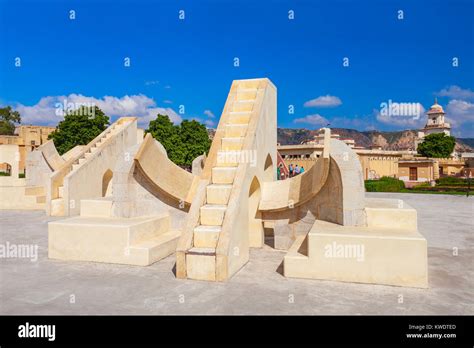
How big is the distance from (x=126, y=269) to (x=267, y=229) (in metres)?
5.08

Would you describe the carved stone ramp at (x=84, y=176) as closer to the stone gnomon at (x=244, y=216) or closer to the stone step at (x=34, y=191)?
the stone step at (x=34, y=191)

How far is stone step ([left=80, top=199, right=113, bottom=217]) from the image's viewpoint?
900 centimetres

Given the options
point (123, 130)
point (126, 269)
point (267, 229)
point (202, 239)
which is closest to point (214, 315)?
point (202, 239)

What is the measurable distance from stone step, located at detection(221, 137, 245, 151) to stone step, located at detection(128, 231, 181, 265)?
8.03ft

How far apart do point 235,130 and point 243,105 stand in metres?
1.06

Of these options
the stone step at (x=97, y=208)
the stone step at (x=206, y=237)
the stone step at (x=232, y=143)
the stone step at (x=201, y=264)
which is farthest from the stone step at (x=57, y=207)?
the stone step at (x=201, y=264)

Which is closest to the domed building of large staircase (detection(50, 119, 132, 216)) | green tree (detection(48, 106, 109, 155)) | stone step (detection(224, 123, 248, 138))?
green tree (detection(48, 106, 109, 155))

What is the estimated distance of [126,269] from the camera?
23.4 feet

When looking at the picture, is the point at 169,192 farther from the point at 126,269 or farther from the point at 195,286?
the point at 195,286

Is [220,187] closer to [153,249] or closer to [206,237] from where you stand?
[206,237]

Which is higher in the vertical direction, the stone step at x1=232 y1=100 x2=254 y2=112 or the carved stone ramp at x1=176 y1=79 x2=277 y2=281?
the stone step at x1=232 y1=100 x2=254 y2=112

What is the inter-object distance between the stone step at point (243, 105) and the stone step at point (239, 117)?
0.19 metres

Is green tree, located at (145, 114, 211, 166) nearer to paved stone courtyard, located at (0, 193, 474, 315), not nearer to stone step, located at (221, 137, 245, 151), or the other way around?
stone step, located at (221, 137, 245, 151)
